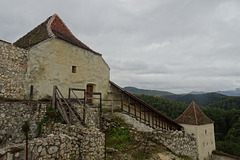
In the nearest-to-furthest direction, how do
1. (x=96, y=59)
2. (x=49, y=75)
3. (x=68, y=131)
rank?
(x=68, y=131) → (x=49, y=75) → (x=96, y=59)

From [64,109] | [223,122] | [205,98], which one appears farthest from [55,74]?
[205,98]

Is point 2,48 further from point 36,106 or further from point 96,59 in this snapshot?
point 96,59

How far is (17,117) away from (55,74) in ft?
11.3

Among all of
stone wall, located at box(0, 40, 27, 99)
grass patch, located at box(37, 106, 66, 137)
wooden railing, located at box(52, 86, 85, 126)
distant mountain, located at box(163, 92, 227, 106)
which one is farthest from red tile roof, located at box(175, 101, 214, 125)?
distant mountain, located at box(163, 92, 227, 106)

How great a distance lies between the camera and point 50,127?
7.50 metres

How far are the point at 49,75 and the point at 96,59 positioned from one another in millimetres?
4339

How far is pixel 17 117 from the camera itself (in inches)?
297

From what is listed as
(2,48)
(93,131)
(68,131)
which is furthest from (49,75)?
(93,131)

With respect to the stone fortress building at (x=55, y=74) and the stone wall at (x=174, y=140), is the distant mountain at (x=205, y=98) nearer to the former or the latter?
the stone fortress building at (x=55, y=74)

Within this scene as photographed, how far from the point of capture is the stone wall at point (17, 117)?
23.2ft

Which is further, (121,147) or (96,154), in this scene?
(121,147)

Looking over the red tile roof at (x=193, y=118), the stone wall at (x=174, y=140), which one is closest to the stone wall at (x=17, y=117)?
the stone wall at (x=174, y=140)

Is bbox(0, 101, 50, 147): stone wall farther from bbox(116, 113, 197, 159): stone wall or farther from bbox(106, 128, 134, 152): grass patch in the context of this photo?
bbox(116, 113, 197, 159): stone wall

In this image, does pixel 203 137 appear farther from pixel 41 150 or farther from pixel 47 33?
pixel 47 33
